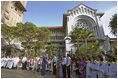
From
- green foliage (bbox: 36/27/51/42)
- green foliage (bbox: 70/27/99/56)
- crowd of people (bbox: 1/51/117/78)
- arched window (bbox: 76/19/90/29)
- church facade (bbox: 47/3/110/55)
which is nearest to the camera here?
crowd of people (bbox: 1/51/117/78)

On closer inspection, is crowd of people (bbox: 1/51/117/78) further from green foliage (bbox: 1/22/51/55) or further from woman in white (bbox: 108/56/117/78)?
green foliage (bbox: 1/22/51/55)

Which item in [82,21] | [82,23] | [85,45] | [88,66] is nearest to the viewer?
[88,66]

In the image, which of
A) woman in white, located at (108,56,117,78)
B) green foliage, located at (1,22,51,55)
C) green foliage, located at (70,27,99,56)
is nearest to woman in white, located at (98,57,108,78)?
woman in white, located at (108,56,117,78)

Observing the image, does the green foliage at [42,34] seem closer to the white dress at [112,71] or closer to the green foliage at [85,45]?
the green foliage at [85,45]

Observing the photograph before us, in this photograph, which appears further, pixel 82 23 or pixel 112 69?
pixel 82 23

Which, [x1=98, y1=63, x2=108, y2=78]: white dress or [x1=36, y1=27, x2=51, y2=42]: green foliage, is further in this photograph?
[x1=36, y1=27, x2=51, y2=42]: green foliage

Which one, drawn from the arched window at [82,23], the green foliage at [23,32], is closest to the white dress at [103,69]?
the green foliage at [23,32]

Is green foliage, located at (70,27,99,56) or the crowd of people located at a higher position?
green foliage, located at (70,27,99,56)

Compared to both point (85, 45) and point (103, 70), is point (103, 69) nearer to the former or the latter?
point (103, 70)

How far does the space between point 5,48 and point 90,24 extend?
22.7 meters

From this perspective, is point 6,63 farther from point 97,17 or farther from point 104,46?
point 97,17

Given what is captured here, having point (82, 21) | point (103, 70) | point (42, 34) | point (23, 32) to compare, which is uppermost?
point (82, 21)

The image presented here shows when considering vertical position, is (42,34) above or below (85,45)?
above

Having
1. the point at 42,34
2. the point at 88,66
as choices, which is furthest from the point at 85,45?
the point at 88,66
